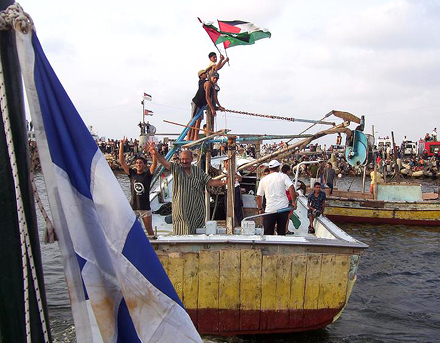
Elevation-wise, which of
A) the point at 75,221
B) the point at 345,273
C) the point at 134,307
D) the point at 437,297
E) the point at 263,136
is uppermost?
the point at 263,136

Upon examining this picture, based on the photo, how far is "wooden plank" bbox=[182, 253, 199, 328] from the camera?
18.9 feet

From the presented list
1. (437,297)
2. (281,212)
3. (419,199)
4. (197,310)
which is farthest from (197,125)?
(419,199)

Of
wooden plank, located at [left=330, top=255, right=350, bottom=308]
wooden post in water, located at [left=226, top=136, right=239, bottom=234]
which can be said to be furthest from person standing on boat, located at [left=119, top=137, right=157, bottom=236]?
wooden plank, located at [left=330, top=255, right=350, bottom=308]

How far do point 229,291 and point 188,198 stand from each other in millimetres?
1467

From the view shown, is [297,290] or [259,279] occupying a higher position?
[259,279]

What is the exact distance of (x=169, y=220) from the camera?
29.0 ft

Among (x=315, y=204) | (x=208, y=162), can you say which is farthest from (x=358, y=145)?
(x=208, y=162)

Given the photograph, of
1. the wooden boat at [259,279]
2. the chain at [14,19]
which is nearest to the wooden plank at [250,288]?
the wooden boat at [259,279]

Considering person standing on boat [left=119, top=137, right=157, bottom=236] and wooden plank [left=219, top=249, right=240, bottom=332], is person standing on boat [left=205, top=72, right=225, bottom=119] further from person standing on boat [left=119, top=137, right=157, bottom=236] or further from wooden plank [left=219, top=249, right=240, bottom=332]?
wooden plank [left=219, top=249, right=240, bottom=332]

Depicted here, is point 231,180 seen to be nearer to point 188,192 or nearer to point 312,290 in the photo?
point 188,192

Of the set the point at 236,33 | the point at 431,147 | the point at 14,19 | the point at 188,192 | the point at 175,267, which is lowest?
the point at 175,267

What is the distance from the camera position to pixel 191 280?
228 inches

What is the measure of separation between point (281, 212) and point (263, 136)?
1311 millimetres

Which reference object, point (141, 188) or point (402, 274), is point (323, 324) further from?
point (402, 274)
